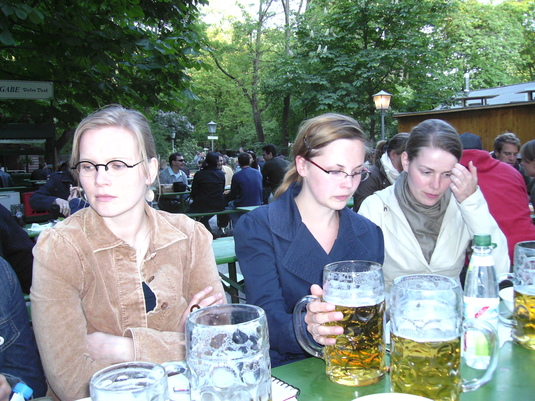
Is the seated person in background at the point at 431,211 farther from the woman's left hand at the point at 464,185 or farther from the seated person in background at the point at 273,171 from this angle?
the seated person in background at the point at 273,171

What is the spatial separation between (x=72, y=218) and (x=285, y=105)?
2067 centimetres

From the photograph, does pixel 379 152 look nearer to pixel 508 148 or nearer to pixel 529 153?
pixel 529 153

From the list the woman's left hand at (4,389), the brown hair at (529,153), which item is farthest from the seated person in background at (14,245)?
the brown hair at (529,153)

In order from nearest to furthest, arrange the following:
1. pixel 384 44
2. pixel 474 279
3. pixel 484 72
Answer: pixel 474 279
pixel 384 44
pixel 484 72

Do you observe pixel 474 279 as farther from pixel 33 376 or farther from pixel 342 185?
pixel 33 376

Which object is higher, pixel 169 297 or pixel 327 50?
pixel 327 50

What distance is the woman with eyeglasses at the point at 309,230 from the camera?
1675mm

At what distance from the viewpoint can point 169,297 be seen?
160 centimetres

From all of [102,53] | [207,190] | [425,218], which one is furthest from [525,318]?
[207,190]

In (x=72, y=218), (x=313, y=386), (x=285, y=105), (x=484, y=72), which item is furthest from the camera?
(x=484, y=72)

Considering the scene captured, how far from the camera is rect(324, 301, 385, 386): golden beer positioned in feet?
3.47

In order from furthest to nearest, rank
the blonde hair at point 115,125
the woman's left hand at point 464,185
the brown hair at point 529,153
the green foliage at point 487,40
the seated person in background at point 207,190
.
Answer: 1. the green foliage at point 487,40
2. the seated person in background at point 207,190
3. the brown hair at point 529,153
4. the woman's left hand at point 464,185
5. the blonde hair at point 115,125

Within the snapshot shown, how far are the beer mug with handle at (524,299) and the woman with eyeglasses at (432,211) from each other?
2.51ft

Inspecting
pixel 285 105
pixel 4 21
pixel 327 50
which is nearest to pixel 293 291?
pixel 4 21
